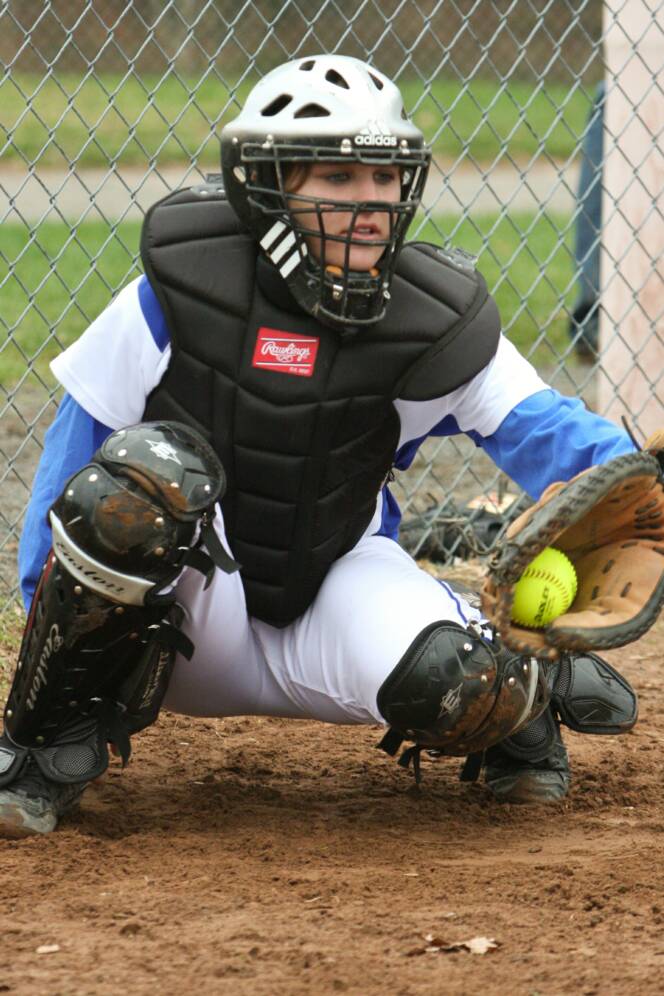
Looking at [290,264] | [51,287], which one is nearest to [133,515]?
[290,264]

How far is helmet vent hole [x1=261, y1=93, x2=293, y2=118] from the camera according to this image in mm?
2924

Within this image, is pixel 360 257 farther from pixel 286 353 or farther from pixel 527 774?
pixel 527 774

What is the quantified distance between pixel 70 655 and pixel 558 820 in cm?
105

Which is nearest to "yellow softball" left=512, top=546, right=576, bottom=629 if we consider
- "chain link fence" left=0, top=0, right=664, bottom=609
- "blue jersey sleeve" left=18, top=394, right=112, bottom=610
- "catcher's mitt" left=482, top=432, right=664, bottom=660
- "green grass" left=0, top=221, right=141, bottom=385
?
"catcher's mitt" left=482, top=432, right=664, bottom=660

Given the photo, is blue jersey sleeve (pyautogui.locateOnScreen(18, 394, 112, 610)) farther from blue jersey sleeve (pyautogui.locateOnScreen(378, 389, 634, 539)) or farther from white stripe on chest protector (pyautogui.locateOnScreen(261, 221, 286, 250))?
blue jersey sleeve (pyautogui.locateOnScreen(378, 389, 634, 539))

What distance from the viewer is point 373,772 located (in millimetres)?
3441

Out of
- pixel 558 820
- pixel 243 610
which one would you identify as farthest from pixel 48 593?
pixel 558 820

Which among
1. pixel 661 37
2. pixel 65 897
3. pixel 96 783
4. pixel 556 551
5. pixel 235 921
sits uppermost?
pixel 661 37

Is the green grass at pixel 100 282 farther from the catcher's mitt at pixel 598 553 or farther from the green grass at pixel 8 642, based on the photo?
the catcher's mitt at pixel 598 553

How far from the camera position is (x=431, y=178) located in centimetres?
1423

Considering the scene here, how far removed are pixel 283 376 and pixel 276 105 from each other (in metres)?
0.51

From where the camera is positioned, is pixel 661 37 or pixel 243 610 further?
pixel 661 37

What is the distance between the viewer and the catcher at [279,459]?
2770 millimetres

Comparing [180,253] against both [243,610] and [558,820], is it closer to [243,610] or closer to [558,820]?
[243,610]
